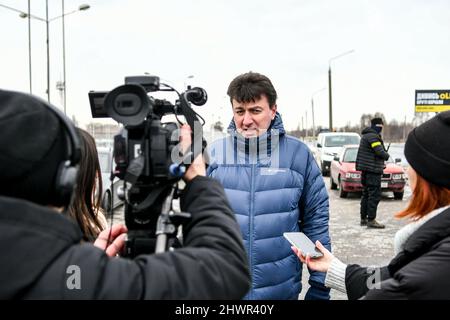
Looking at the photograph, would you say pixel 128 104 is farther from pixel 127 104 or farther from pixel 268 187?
pixel 268 187

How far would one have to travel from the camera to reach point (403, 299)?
4.50ft

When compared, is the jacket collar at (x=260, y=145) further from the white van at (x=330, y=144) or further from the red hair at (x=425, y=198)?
the white van at (x=330, y=144)

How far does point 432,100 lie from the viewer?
1973 cm

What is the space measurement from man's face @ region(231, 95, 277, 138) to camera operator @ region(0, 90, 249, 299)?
1.44 m

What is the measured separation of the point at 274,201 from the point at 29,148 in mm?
1615

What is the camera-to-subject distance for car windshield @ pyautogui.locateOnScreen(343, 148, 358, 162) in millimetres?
12609

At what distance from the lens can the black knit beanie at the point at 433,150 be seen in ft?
4.91

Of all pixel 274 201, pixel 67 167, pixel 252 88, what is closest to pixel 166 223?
pixel 67 167

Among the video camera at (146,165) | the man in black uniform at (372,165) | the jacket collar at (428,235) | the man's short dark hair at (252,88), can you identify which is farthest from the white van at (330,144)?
the video camera at (146,165)

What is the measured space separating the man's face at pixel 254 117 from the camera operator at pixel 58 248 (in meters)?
1.44

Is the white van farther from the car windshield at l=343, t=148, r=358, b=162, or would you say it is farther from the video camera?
the video camera

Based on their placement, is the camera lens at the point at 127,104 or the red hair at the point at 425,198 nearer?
the camera lens at the point at 127,104
